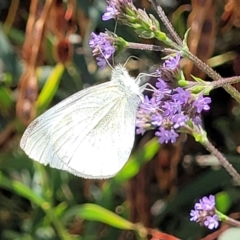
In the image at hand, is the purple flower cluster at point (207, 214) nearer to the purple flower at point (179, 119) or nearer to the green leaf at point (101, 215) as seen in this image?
the purple flower at point (179, 119)

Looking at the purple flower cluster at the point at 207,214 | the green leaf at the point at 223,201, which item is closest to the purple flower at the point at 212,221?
the purple flower cluster at the point at 207,214

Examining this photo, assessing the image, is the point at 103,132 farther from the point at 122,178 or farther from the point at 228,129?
Result: the point at 228,129

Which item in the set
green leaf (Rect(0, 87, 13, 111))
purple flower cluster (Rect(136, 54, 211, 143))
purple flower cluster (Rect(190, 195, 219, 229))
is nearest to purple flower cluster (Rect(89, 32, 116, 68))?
purple flower cluster (Rect(136, 54, 211, 143))

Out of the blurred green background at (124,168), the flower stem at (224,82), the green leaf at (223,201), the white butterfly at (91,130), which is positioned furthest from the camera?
the blurred green background at (124,168)

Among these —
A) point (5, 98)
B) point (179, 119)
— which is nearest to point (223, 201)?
point (179, 119)

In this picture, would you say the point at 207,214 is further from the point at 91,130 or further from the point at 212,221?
the point at 91,130

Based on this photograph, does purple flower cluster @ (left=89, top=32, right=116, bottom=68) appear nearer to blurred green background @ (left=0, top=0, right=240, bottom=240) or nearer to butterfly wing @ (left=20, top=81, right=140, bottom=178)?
butterfly wing @ (left=20, top=81, right=140, bottom=178)

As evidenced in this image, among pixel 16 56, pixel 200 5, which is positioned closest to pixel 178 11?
pixel 200 5
